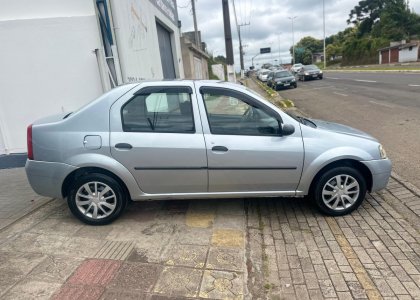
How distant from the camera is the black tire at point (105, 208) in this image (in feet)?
13.1

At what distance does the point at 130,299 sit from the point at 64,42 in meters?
6.24

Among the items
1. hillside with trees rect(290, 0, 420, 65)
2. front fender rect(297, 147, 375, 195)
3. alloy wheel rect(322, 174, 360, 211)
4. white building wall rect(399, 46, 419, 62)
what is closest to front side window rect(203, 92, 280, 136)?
front fender rect(297, 147, 375, 195)

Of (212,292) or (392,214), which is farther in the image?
(392,214)

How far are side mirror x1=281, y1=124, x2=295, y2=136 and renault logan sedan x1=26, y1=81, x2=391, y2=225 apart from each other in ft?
0.04

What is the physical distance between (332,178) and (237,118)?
130 cm

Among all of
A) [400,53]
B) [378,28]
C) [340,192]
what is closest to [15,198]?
[340,192]

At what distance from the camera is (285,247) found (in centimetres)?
365

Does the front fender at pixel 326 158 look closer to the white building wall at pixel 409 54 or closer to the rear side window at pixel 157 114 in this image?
the rear side window at pixel 157 114

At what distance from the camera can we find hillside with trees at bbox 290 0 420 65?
186ft

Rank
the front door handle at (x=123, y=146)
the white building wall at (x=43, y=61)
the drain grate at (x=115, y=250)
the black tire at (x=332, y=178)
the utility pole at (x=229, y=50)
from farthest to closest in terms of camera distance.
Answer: the utility pole at (x=229, y=50) → the white building wall at (x=43, y=61) → the black tire at (x=332, y=178) → the front door handle at (x=123, y=146) → the drain grate at (x=115, y=250)

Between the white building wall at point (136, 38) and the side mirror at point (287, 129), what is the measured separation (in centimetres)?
481

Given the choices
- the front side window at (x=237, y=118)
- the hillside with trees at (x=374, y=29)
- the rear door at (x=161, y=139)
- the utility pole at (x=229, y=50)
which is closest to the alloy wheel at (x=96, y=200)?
the rear door at (x=161, y=139)

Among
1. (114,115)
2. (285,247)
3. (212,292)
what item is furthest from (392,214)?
(114,115)

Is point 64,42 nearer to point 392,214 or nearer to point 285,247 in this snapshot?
point 285,247
